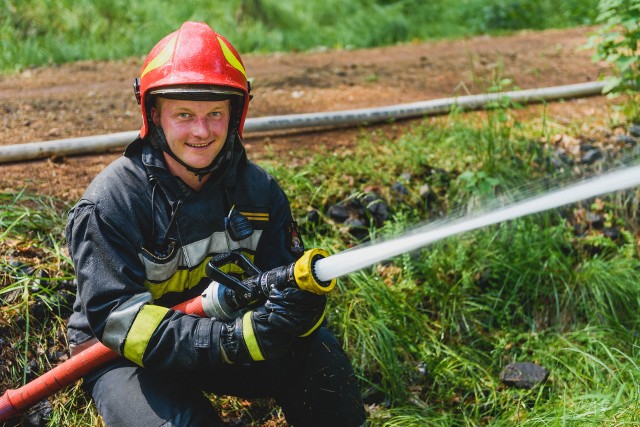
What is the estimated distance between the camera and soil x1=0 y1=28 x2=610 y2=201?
4625 millimetres

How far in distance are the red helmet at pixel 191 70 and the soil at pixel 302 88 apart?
1.70 metres

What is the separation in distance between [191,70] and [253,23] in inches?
265

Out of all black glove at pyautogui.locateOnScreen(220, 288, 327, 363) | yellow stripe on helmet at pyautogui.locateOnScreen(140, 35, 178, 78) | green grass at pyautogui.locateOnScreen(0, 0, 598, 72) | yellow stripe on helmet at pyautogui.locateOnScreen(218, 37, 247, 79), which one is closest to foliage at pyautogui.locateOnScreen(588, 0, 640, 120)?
green grass at pyautogui.locateOnScreen(0, 0, 598, 72)

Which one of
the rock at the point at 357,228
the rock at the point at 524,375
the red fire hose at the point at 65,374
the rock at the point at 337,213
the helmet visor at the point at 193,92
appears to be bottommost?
the rock at the point at 524,375

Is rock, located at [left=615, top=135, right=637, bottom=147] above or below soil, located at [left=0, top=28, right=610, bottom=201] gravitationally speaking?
below

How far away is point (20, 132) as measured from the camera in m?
4.73

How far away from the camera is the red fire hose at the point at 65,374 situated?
103 inches

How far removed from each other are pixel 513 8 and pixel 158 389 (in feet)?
32.9

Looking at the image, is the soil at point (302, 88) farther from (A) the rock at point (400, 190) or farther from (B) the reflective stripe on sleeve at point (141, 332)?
(B) the reflective stripe on sleeve at point (141, 332)

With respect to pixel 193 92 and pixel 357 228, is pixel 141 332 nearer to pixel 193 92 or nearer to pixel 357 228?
pixel 193 92

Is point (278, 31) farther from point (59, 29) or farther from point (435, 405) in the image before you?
point (435, 405)

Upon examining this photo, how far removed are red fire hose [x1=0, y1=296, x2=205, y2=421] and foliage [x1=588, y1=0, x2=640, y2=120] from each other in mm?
3972

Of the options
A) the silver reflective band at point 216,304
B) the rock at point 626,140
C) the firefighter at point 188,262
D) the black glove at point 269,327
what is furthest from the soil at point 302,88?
the black glove at point 269,327

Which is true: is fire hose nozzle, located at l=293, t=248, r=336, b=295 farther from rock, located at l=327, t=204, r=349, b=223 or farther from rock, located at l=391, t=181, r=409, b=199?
rock, located at l=391, t=181, r=409, b=199
